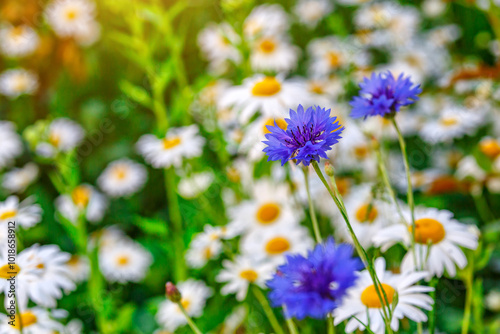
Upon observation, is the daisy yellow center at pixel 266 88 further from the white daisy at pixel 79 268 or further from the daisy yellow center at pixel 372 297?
the white daisy at pixel 79 268

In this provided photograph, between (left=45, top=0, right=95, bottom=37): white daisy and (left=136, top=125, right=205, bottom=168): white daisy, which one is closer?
(left=136, top=125, right=205, bottom=168): white daisy

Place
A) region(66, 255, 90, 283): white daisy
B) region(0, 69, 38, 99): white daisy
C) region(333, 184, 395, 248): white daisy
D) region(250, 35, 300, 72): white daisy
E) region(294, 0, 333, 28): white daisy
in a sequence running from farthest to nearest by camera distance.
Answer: region(0, 69, 38, 99): white daisy
region(294, 0, 333, 28): white daisy
region(250, 35, 300, 72): white daisy
region(66, 255, 90, 283): white daisy
region(333, 184, 395, 248): white daisy

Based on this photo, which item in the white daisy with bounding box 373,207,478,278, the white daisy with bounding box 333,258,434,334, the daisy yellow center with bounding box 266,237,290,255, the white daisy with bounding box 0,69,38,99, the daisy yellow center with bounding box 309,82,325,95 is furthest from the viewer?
the white daisy with bounding box 0,69,38,99

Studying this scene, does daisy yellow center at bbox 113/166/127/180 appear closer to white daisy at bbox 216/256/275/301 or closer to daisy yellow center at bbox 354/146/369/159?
daisy yellow center at bbox 354/146/369/159

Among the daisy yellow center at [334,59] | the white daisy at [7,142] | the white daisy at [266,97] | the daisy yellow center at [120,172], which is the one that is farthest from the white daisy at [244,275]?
the white daisy at [7,142]

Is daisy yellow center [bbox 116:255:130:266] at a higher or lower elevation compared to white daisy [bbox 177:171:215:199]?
lower

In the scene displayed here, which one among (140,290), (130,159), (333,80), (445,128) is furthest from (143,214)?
(445,128)

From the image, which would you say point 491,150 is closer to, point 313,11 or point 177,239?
point 177,239

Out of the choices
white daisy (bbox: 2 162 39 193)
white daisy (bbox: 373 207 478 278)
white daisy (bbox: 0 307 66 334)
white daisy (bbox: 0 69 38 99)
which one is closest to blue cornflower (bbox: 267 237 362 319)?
white daisy (bbox: 373 207 478 278)
